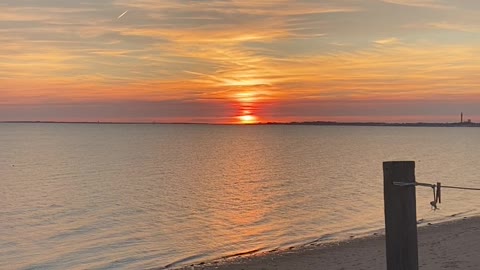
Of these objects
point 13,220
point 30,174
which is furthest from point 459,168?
point 13,220

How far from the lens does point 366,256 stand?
14578 mm

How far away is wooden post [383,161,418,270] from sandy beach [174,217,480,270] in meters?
8.54

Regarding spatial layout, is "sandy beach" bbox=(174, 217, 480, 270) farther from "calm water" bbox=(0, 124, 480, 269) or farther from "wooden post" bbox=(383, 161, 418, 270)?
"wooden post" bbox=(383, 161, 418, 270)

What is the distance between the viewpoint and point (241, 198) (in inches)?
1249

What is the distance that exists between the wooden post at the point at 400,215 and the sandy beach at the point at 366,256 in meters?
8.54

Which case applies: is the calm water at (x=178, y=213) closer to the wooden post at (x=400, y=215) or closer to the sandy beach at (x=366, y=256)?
the sandy beach at (x=366, y=256)

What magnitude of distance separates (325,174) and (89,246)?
108ft

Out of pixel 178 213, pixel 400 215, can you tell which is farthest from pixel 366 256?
pixel 178 213

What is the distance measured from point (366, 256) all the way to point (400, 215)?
10606 millimetres

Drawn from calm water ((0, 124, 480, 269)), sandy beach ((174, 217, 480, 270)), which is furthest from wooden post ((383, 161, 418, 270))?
calm water ((0, 124, 480, 269))

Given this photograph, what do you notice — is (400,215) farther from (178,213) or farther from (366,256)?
(178,213)

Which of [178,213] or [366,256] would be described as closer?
[366,256]

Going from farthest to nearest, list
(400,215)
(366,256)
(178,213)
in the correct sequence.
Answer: (178,213)
(366,256)
(400,215)

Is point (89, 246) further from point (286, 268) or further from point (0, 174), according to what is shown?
point (0, 174)
